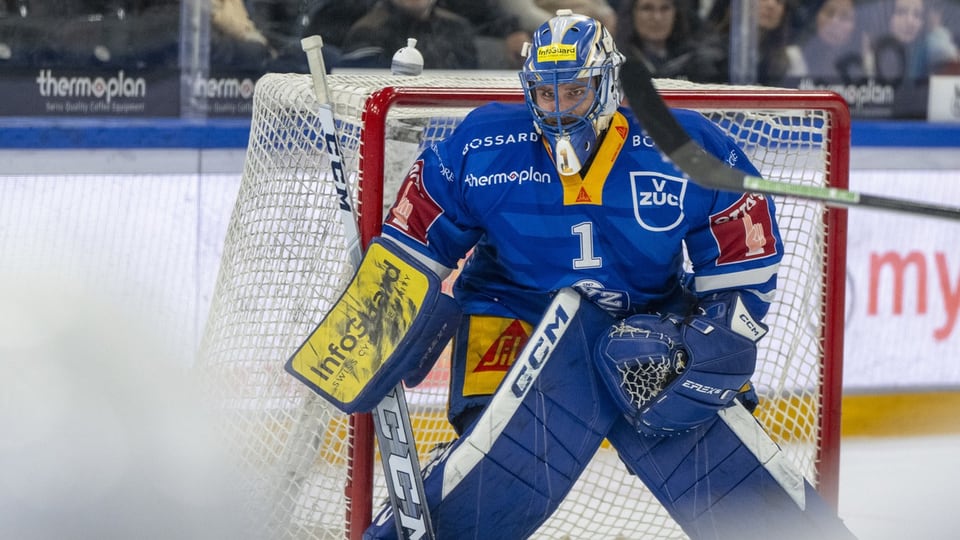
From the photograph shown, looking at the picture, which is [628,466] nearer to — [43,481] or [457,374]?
[457,374]

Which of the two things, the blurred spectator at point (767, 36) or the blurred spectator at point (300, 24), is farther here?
the blurred spectator at point (767, 36)

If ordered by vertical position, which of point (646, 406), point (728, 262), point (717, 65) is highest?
point (717, 65)

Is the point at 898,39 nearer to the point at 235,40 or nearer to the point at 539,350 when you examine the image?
the point at 235,40

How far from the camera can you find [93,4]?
3846 mm

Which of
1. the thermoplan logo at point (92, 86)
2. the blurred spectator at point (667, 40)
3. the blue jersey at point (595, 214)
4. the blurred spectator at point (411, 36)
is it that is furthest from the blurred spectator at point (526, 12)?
the blue jersey at point (595, 214)

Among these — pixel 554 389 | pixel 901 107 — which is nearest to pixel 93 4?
pixel 554 389

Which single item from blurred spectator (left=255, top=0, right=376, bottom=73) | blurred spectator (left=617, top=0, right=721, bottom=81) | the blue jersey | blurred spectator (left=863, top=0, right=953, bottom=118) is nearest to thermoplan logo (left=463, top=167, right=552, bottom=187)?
the blue jersey

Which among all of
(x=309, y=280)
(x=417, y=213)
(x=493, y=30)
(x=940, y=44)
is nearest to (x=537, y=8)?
(x=493, y=30)

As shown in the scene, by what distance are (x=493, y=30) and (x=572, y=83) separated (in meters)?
1.95

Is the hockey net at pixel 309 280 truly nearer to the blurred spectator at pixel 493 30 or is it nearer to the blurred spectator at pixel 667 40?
the blurred spectator at pixel 493 30

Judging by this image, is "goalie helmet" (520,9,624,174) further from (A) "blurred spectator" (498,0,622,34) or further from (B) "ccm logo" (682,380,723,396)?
(A) "blurred spectator" (498,0,622,34)

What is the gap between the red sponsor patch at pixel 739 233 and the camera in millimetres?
2297

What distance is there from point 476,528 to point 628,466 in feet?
0.98

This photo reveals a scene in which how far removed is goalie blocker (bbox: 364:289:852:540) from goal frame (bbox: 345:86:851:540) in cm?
14
